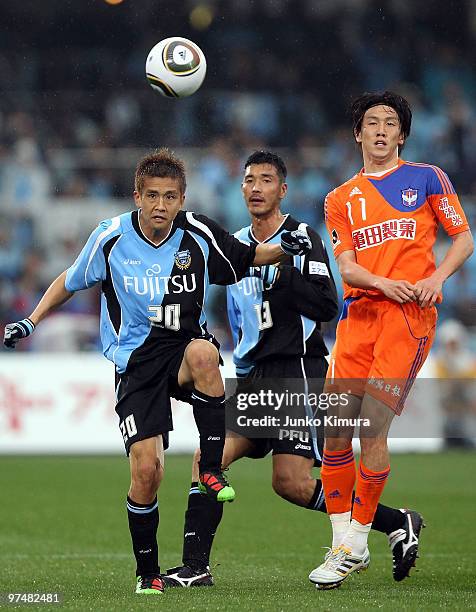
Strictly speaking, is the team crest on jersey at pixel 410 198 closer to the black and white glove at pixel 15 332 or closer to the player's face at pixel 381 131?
the player's face at pixel 381 131

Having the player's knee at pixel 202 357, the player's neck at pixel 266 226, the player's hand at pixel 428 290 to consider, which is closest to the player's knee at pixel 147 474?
the player's knee at pixel 202 357

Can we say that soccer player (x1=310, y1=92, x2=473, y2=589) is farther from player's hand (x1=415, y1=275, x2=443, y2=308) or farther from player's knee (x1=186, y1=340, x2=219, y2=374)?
player's knee (x1=186, y1=340, x2=219, y2=374)

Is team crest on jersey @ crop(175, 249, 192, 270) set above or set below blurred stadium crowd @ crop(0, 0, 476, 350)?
below

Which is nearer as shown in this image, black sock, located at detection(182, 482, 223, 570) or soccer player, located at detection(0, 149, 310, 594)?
soccer player, located at detection(0, 149, 310, 594)

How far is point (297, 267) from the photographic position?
6586 mm

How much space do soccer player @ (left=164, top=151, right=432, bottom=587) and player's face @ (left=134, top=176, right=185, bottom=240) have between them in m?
0.89

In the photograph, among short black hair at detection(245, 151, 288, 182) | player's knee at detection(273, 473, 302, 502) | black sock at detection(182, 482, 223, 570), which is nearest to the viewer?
black sock at detection(182, 482, 223, 570)

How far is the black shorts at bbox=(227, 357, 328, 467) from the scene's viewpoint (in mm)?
6530

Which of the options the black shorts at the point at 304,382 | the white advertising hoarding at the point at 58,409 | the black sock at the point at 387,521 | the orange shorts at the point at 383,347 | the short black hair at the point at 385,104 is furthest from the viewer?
the white advertising hoarding at the point at 58,409

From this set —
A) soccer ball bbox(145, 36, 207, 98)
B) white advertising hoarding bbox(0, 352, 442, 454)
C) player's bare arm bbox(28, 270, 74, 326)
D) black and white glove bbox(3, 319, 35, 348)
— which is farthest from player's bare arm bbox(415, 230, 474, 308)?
white advertising hoarding bbox(0, 352, 442, 454)

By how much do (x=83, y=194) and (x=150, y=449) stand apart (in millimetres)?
11287

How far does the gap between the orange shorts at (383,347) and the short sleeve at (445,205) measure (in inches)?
16.2

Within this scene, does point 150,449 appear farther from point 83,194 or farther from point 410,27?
point 410,27

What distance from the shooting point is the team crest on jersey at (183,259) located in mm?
5852
